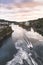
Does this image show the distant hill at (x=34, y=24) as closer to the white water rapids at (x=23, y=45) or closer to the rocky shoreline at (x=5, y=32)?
the white water rapids at (x=23, y=45)

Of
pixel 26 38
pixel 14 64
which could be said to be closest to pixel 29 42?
pixel 26 38

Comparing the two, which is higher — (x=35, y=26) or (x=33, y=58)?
(x=35, y=26)

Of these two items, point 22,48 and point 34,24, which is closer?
point 22,48

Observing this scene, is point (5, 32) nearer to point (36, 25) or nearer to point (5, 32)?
point (5, 32)

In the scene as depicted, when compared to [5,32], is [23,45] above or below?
below

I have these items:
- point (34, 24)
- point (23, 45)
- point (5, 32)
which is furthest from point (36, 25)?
point (5, 32)

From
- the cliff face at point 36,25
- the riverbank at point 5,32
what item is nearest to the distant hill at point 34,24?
the cliff face at point 36,25

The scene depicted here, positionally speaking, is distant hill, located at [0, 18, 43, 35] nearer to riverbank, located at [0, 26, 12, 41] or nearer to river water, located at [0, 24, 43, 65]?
river water, located at [0, 24, 43, 65]

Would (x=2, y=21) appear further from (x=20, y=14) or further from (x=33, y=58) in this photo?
(x=33, y=58)

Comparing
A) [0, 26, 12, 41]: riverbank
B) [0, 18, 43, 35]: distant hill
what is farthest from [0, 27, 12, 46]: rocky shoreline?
[0, 18, 43, 35]: distant hill
